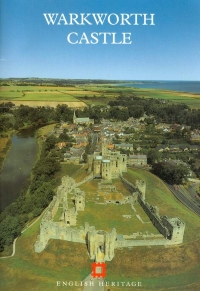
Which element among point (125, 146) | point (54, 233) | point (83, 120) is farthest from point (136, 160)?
point (54, 233)

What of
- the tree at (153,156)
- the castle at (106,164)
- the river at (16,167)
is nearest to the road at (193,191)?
the tree at (153,156)

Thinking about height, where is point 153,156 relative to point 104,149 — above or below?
below

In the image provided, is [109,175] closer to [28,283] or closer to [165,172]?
[165,172]

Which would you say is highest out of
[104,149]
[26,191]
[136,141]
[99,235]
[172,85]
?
[172,85]

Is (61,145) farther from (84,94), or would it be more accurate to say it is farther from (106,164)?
(106,164)

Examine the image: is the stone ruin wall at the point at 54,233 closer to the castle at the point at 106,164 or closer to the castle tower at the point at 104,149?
the castle at the point at 106,164

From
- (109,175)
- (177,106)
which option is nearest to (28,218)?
(109,175)
